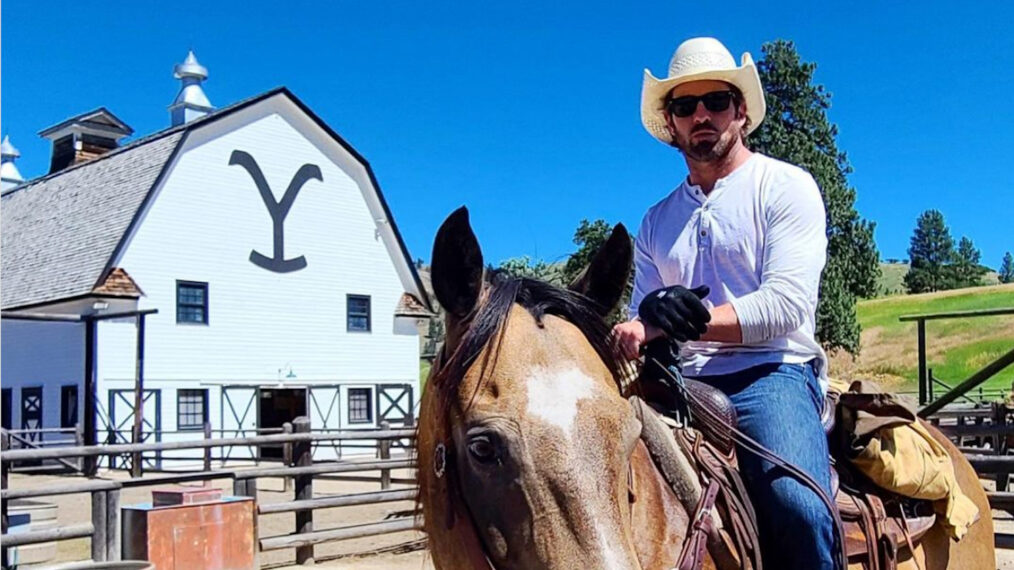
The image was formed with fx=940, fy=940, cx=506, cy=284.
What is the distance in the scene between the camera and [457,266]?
2.15 m

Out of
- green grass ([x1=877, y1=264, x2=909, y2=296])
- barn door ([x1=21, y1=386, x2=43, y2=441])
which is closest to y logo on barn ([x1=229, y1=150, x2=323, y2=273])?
barn door ([x1=21, y1=386, x2=43, y2=441])

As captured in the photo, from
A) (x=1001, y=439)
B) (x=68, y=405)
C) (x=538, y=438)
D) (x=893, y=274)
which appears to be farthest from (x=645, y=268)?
(x=893, y=274)

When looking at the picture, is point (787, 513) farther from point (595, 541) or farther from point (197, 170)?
point (197, 170)

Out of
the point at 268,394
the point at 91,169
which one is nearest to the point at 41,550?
the point at 268,394

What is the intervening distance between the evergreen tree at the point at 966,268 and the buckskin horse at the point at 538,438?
90.5 m

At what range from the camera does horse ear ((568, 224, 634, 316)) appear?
7.54ft

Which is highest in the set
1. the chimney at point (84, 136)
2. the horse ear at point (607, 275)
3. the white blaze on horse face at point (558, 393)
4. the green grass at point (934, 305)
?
the chimney at point (84, 136)

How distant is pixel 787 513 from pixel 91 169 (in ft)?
97.0

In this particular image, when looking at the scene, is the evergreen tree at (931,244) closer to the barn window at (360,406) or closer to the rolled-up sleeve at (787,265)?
the barn window at (360,406)

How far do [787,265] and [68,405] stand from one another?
25.0 metres

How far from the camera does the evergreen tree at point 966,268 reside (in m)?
85.0

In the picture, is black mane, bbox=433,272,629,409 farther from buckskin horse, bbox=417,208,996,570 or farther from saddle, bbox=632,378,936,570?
saddle, bbox=632,378,936,570

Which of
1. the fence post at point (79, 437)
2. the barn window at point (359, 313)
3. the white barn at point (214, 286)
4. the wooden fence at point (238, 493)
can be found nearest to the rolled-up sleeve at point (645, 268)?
the wooden fence at point (238, 493)

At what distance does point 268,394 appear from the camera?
90.0ft
